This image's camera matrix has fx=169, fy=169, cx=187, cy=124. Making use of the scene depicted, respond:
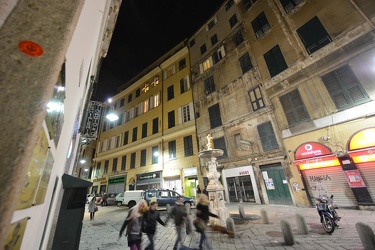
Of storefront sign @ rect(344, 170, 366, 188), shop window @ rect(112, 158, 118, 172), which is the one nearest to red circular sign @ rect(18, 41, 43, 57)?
storefront sign @ rect(344, 170, 366, 188)

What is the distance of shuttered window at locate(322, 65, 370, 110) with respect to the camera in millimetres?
9422

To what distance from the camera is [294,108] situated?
39.4 ft

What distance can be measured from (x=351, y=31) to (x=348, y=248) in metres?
11.7

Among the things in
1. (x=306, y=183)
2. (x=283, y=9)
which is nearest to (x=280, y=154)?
(x=306, y=183)

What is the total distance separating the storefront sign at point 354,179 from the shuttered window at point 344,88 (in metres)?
3.64

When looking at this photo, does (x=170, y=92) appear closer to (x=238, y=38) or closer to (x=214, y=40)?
(x=214, y=40)

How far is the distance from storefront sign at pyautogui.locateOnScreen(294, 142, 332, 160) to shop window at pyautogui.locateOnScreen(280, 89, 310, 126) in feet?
5.57

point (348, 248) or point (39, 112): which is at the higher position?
point (39, 112)

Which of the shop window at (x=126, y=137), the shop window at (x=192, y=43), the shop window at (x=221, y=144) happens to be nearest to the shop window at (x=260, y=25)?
the shop window at (x=192, y=43)

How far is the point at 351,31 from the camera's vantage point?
32.8 feet

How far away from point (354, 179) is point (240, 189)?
7448 mm

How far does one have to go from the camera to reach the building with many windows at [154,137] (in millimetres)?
19144

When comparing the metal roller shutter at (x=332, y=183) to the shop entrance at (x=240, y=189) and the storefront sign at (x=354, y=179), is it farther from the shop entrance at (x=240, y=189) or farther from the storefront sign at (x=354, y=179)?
the shop entrance at (x=240, y=189)

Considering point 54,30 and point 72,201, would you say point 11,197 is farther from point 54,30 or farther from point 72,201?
point 72,201
